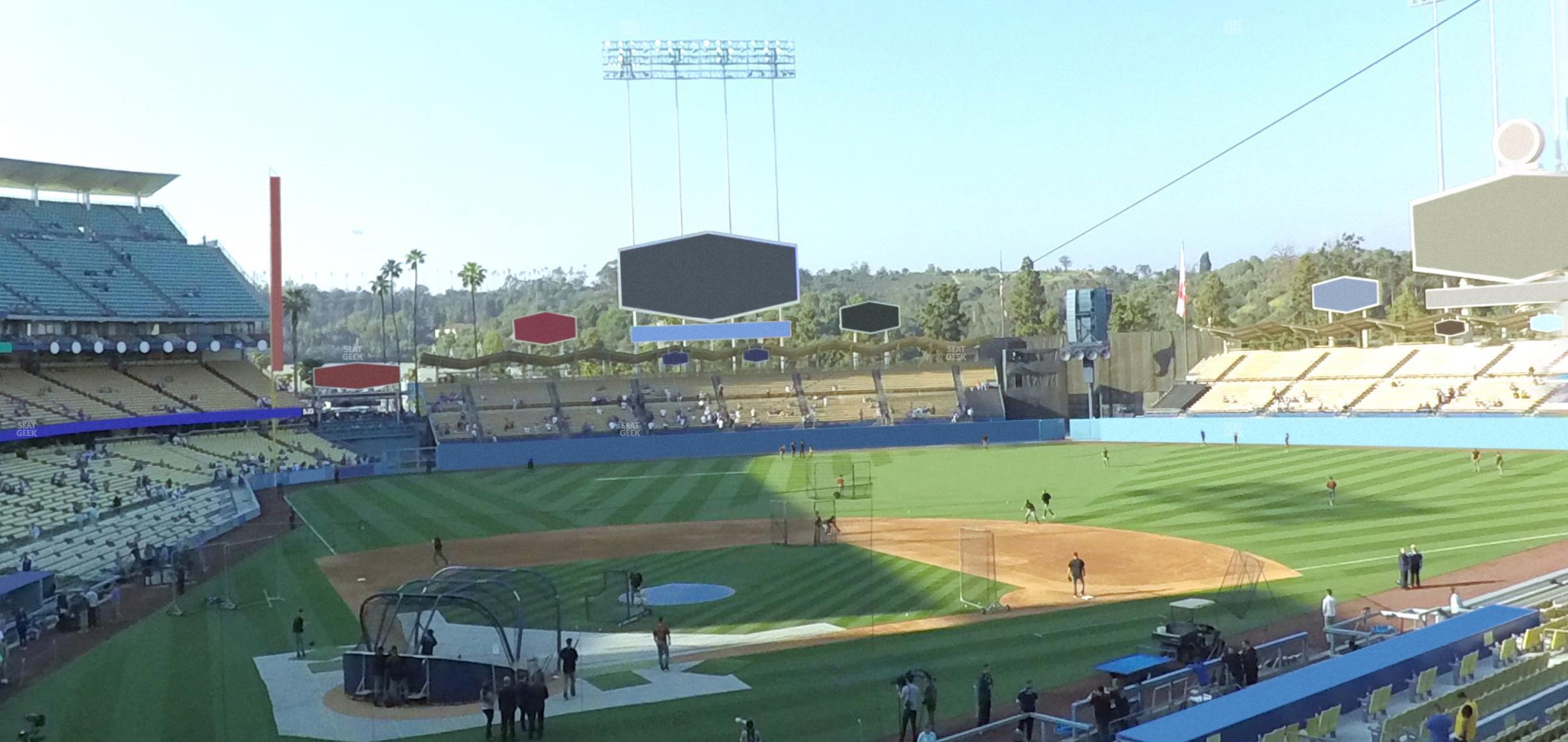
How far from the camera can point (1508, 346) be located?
207 feet

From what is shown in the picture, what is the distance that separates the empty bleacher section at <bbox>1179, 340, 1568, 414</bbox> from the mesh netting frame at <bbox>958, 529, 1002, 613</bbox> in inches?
1422

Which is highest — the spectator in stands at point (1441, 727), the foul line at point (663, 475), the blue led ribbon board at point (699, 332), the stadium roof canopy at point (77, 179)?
the stadium roof canopy at point (77, 179)

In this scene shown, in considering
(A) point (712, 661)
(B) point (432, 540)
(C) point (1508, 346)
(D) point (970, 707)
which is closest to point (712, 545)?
(B) point (432, 540)

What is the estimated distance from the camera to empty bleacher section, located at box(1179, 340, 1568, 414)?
58344 mm

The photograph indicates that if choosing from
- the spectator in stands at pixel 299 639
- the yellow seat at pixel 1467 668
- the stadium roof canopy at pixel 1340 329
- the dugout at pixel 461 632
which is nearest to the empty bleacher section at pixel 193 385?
the spectator in stands at pixel 299 639

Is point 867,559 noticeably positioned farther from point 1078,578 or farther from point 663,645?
point 663,645

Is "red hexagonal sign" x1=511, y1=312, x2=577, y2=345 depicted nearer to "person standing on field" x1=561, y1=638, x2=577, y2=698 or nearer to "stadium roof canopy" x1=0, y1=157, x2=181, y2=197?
"stadium roof canopy" x1=0, y1=157, x2=181, y2=197

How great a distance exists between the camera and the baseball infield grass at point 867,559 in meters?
19.3

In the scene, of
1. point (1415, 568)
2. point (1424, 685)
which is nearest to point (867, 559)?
point (1415, 568)

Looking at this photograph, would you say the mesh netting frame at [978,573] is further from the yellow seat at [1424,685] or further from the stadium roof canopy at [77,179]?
the stadium roof canopy at [77,179]

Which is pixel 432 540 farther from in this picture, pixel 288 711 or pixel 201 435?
pixel 201 435

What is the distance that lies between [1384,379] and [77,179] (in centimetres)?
7659

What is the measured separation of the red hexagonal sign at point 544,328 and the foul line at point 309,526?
27420 millimetres

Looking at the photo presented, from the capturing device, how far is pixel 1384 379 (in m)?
65.6
